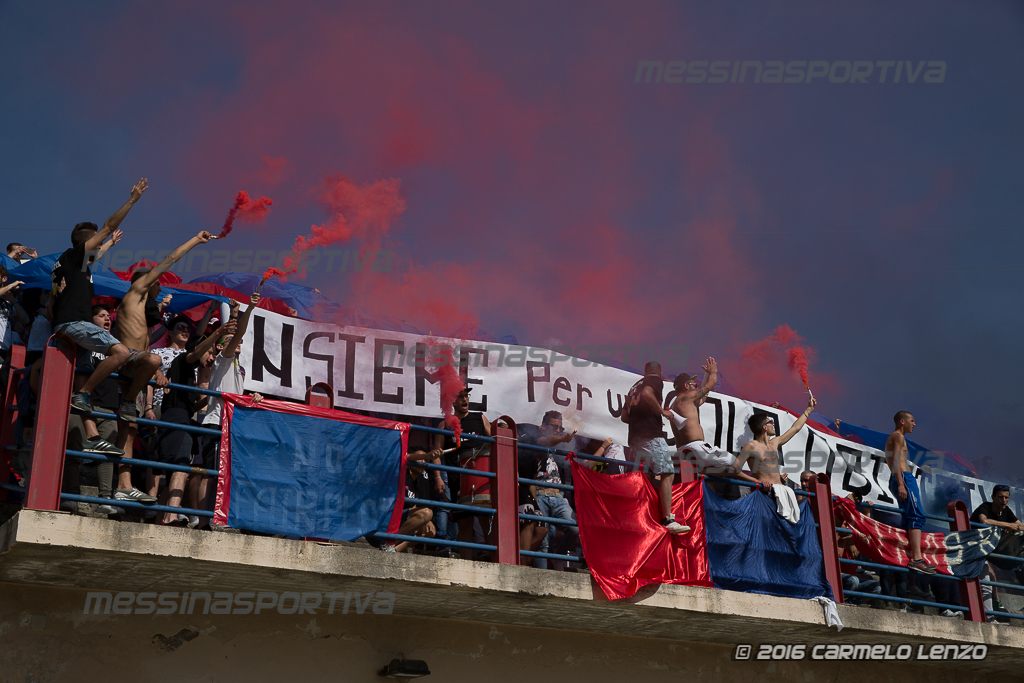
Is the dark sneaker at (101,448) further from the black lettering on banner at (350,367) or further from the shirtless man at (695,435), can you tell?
the shirtless man at (695,435)

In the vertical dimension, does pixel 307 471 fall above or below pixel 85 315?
below

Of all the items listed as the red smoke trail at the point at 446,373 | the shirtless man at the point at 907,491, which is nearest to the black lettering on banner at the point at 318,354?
the red smoke trail at the point at 446,373

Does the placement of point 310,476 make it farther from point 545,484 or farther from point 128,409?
point 545,484

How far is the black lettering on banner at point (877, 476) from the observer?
13.1 metres

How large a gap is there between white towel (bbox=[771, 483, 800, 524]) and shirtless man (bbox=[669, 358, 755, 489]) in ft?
0.86

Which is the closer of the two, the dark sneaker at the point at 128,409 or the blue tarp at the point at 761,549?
the dark sneaker at the point at 128,409

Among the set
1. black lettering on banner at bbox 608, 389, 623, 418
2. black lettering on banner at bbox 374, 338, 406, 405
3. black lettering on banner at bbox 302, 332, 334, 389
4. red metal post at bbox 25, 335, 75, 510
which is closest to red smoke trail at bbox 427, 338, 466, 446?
black lettering on banner at bbox 374, 338, 406, 405

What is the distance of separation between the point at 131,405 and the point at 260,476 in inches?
42.1

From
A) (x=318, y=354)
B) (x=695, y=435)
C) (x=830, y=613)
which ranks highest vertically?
(x=318, y=354)

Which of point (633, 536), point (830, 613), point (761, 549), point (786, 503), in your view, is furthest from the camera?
point (786, 503)

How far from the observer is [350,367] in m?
10.5

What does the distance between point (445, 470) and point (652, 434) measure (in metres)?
2.09

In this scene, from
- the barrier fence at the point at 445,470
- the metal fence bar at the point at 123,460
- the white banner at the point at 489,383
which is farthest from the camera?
the white banner at the point at 489,383

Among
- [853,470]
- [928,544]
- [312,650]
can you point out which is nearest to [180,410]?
[312,650]
